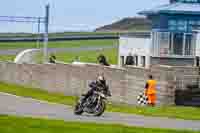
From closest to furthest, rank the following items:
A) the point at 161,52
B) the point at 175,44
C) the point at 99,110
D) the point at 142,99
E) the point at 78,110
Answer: the point at 99,110, the point at 78,110, the point at 142,99, the point at 175,44, the point at 161,52

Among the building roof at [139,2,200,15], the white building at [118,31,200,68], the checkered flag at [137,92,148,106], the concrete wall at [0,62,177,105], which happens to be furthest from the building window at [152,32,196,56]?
the checkered flag at [137,92,148,106]

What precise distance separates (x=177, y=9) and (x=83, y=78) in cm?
1393

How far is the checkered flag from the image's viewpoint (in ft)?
102

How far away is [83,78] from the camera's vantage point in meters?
38.9

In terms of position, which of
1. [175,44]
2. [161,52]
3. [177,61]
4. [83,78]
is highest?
[175,44]

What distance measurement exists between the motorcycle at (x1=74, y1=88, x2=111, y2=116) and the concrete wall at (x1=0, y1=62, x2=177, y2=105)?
16.5 ft

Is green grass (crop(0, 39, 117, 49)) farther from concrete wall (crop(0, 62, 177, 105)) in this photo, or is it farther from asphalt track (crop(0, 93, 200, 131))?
asphalt track (crop(0, 93, 200, 131))

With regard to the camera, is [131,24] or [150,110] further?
[131,24]

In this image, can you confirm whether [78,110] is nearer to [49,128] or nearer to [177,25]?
[49,128]

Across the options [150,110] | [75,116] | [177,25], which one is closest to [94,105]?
[75,116]

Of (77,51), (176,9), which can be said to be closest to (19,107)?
(176,9)

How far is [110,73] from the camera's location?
3544 centimetres

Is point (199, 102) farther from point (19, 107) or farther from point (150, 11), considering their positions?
point (150, 11)

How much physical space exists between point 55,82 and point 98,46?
1731 inches
